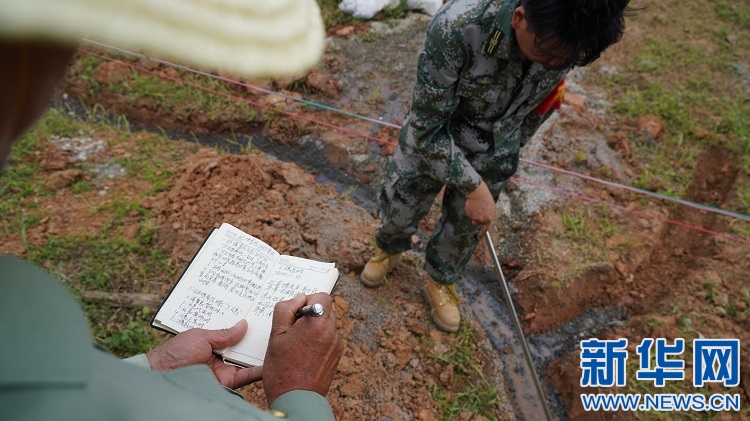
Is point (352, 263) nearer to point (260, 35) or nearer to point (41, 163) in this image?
point (41, 163)

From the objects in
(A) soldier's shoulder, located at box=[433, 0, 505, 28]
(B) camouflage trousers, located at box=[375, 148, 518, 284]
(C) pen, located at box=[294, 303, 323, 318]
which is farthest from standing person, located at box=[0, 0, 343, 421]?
(B) camouflage trousers, located at box=[375, 148, 518, 284]

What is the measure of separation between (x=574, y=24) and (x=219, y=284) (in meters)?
1.46

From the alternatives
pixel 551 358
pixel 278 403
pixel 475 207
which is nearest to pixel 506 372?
pixel 551 358

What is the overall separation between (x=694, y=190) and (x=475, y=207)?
287 cm

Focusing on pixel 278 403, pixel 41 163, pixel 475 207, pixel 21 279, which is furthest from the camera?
pixel 41 163

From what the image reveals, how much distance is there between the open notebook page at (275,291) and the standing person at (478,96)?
673 millimetres

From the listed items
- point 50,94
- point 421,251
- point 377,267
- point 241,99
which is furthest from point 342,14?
point 50,94

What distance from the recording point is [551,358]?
2951mm

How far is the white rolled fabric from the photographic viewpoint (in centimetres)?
32

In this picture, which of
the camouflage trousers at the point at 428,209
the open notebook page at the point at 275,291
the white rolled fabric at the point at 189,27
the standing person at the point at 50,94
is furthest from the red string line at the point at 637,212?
the white rolled fabric at the point at 189,27

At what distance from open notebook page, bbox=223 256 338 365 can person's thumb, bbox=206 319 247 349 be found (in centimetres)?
2

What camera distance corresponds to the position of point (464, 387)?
2.58 meters

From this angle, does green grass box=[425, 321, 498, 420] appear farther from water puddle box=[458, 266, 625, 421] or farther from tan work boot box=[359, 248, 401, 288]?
tan work boot box=[359, 248, 401, 288]

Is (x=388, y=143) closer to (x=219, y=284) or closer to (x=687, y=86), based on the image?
(x=219, y=284)
